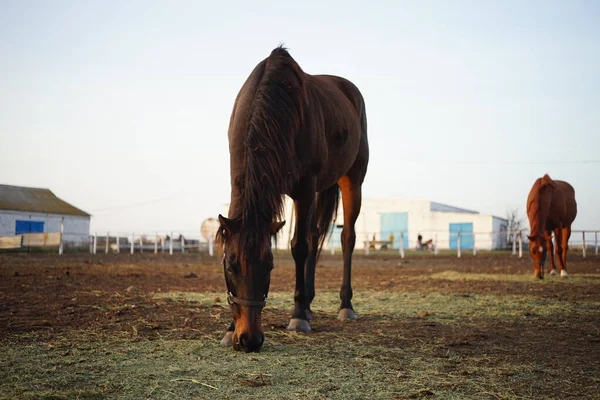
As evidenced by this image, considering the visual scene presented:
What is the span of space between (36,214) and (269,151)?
1139 inches

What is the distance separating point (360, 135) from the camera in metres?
6.72

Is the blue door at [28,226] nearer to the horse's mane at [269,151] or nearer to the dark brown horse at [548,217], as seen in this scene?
the dark brown horse at [548,217]

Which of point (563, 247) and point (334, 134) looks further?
point (563, 247)

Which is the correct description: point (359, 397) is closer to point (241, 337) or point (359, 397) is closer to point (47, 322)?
point (241, 337)

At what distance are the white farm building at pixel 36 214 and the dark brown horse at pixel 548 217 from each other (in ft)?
55.8

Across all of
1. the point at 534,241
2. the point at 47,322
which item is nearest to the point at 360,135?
the point at 47,322

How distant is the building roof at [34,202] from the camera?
25.0m

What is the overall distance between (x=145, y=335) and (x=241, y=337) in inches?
50.4

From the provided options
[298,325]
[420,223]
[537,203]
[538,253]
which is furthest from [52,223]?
[298,325]

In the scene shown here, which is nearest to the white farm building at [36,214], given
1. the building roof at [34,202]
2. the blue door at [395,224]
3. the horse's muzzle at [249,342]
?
the building roof at [34,202]

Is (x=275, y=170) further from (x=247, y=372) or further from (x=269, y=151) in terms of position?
(x=247, y=372)

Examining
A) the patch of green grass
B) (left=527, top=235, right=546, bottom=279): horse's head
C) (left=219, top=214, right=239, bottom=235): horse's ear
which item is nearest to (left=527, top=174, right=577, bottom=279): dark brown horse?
(left=527, top=235, right=546, bottom=279): horse's head

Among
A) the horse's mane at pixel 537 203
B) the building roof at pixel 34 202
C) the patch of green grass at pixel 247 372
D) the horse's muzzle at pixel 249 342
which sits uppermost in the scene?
the building roof at pixel 34 202

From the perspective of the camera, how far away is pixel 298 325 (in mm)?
5000
